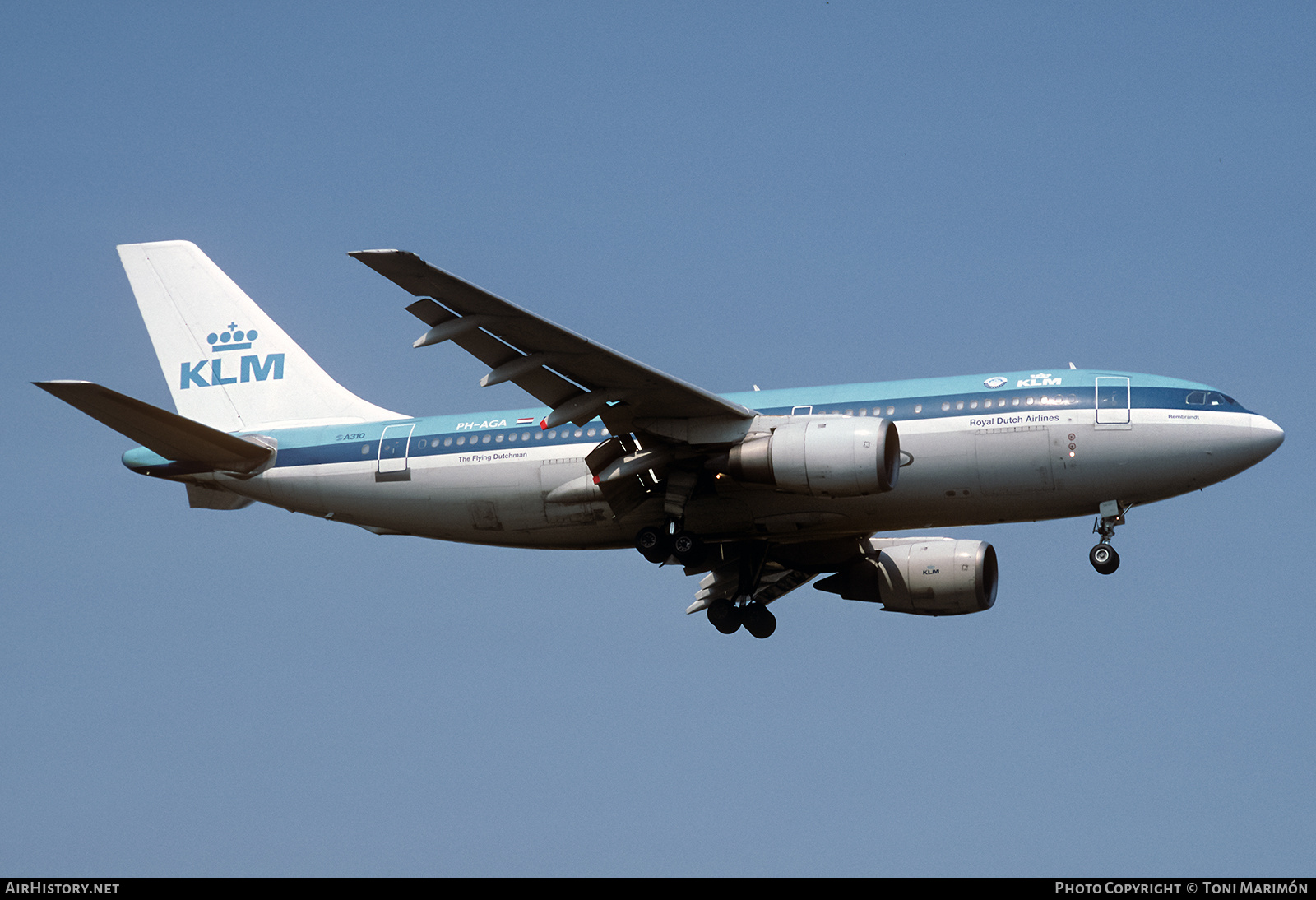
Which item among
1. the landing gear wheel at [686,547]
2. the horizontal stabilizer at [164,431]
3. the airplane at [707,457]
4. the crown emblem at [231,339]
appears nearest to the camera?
the airplane at [707,457]

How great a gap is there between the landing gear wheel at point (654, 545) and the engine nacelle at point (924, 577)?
5756 millimetres

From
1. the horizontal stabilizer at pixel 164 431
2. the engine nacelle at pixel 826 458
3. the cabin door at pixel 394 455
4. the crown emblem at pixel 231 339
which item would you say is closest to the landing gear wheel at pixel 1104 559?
the engine nacelle at pixel 826 458

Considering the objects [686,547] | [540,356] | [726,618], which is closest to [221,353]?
[540,356]

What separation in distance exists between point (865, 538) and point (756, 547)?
299 cm

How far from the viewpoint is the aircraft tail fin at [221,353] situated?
117 ft

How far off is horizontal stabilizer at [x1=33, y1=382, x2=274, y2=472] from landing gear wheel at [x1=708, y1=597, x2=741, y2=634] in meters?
10.3

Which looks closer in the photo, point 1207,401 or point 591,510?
point 1207,401

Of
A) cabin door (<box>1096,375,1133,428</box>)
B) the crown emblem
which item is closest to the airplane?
cabin door (<box>1096,375,1133,428</box>)

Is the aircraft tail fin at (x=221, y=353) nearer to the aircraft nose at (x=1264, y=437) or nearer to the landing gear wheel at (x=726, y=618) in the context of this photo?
the landing gear wheel at (x=726, y=618)

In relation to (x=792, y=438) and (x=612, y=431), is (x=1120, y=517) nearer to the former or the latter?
(x=792, y=438)

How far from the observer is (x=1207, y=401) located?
29688 millimetres

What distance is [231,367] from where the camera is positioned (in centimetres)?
3697

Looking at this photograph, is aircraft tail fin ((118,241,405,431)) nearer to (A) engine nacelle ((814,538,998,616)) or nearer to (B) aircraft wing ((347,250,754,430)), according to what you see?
(B) aircraft wing ((347,250,754,430))
